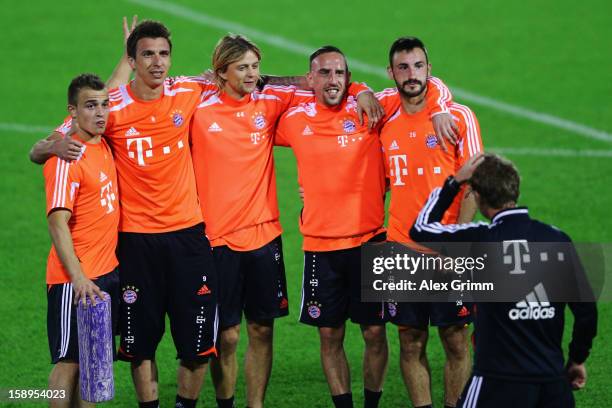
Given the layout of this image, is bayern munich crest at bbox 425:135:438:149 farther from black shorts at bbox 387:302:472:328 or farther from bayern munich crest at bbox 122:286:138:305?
bayern munich crest at bbox 122:286:138:305

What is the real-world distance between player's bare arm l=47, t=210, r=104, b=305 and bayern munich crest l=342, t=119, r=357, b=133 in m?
1.94

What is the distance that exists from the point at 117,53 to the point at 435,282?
36.7ft

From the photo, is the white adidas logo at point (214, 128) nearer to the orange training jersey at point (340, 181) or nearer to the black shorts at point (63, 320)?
the orange training jersey at point (340, 181)

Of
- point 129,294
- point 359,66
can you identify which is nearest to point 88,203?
point 129,294

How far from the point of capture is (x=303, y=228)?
8.12 m

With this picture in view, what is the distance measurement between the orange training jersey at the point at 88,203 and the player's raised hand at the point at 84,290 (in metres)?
0.22

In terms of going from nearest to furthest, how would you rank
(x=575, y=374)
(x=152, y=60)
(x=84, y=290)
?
(x=575, y=374) < (x=84, y=290) < (x=152, y=60)

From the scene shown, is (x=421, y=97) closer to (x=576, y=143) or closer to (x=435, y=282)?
(x=435, y=282)

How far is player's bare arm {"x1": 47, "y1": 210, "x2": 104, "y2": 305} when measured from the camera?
23.4 feet

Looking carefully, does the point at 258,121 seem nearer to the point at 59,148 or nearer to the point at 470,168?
the point at 59,148

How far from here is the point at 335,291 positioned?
8047 mm

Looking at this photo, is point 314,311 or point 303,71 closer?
point 314,311

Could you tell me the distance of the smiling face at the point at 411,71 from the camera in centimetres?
779

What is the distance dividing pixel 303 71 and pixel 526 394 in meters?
11.4
